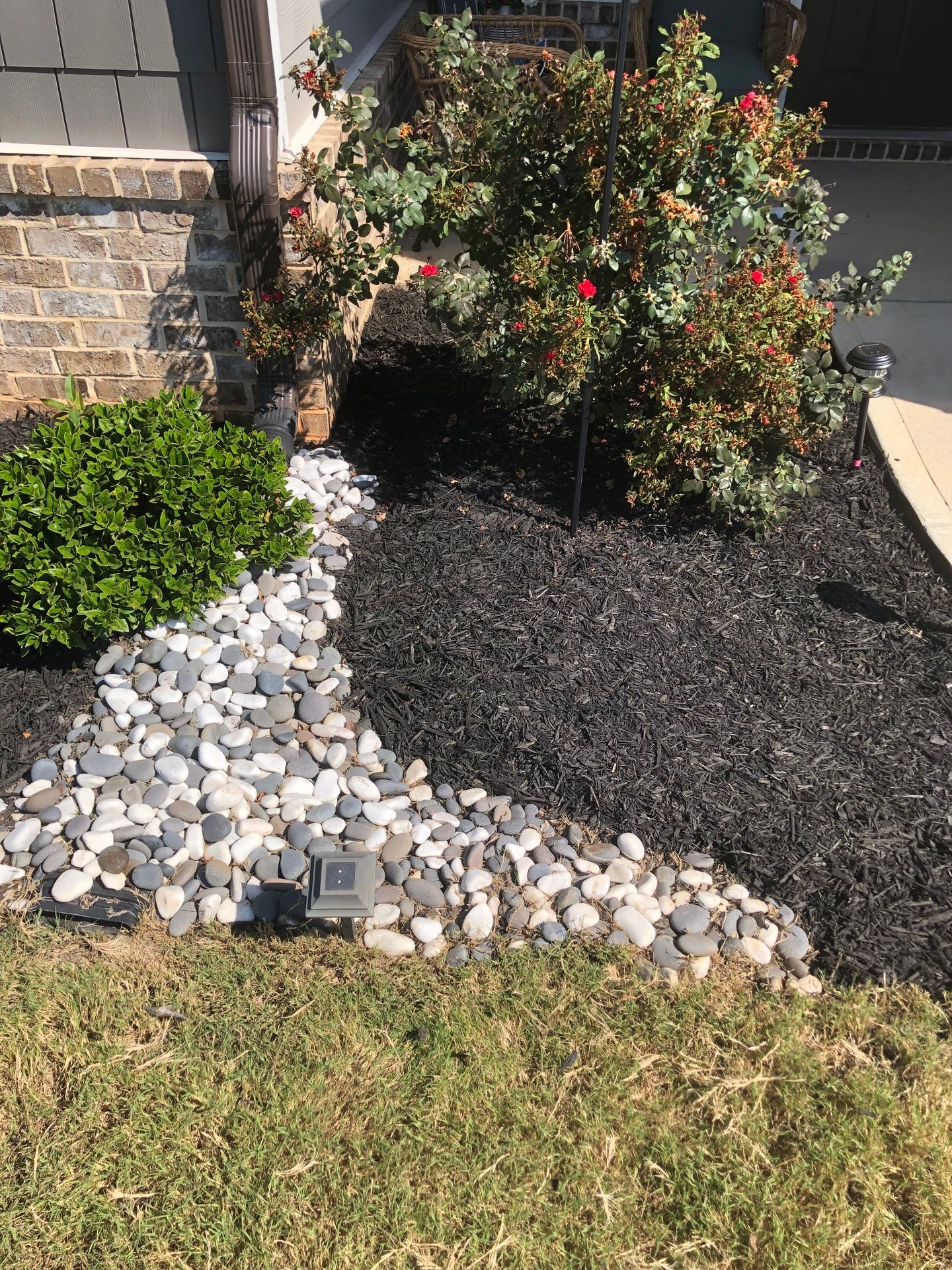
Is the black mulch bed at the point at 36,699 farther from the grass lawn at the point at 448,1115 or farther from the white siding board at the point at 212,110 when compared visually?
the white siding board at the point at 212,110

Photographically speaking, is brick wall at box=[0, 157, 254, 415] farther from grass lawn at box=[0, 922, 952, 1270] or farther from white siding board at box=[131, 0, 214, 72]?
grass lawn at box=[0, 922, 952, 1270]

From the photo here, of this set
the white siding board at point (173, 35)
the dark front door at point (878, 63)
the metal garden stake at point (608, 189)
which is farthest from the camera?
the dark front door at point (878, 63)

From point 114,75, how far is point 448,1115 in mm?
3661

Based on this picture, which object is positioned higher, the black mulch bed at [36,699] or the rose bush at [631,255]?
the rose bush at [631,255]

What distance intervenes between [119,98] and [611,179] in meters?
1.93

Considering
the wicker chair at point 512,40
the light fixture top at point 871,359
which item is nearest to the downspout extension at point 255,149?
the wicker chair at point 512,40

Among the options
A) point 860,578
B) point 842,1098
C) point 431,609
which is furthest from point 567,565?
point 842,1098

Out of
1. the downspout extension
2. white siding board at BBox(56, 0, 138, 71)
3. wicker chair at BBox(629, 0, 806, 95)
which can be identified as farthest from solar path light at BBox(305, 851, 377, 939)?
wicker chair at BBox(629, 0, 806, 95)

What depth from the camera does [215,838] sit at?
9.19 feet

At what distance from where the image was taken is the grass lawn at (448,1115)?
200cm

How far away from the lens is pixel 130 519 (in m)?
3.25

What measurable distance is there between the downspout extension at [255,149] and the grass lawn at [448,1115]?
224cm

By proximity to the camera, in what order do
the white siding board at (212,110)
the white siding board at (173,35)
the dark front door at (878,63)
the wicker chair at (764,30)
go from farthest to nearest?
the dark front door at (878,63) < the wicker chair at (764,30) < the white siding board at (212,110) < the white siding board at (173,35)

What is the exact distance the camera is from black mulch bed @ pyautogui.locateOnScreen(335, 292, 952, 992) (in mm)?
2740
